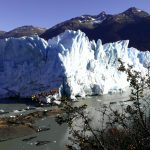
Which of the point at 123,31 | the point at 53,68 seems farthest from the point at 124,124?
the point at 123,31

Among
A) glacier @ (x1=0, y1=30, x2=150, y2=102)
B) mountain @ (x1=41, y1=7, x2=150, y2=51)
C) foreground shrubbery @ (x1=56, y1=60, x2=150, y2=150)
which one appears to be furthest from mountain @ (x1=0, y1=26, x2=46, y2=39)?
foreground shrubbery @ (x1=56, y1=60, x2=150, y2=150)

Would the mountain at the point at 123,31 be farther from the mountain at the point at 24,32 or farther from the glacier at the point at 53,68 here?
the glacier at the point at 53,68

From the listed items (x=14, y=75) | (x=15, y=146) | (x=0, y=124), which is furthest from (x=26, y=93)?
(x=15, y=146)

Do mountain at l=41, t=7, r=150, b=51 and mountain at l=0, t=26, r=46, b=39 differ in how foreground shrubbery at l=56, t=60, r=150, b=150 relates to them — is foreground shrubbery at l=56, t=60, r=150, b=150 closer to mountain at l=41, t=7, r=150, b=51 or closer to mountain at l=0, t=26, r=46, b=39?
mountain at l=41, t=7, r=150, b=51

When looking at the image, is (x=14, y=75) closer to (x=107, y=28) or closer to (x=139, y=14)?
(x=107, y=28)

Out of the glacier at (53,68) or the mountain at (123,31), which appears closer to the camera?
the glacier at (53,68)

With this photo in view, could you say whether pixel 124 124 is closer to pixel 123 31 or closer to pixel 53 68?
pixel 53 68

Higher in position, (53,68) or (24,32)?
(24,32)

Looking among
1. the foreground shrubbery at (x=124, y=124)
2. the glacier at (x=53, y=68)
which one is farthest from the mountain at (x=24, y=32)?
the foreground shrubbery at (x=124, y=124)
